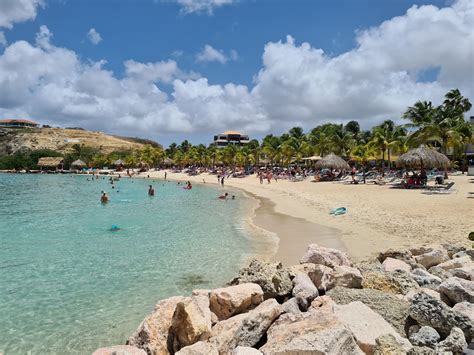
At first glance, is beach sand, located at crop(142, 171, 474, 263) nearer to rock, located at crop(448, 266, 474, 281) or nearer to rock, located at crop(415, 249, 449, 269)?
rock, located at crop(415, 249, 449, 269)

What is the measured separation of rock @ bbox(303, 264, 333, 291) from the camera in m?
5.93

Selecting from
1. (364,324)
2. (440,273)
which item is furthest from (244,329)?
(440,273)

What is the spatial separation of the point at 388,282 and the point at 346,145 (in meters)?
41.7

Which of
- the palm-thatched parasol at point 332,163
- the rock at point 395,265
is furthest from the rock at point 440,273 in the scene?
the palm-thatched parasol at point 332,163

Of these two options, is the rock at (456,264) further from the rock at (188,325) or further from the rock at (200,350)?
the rock at (200,350)

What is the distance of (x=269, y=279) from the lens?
5.71 meters

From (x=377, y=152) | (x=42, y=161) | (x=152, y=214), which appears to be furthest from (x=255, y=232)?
(x=42, y=161)

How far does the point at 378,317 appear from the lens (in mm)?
4449

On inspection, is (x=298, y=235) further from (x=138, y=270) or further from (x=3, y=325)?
(x=3, y=325)

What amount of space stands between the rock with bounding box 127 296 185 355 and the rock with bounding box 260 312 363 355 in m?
1.39

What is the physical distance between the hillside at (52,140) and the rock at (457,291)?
397 feet

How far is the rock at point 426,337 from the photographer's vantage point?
4008mm

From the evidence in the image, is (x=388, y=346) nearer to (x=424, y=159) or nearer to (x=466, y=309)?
(x=466, y=309)

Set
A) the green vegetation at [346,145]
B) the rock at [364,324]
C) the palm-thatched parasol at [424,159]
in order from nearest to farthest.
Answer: the rock at [364,324] < the palm-thatched parasol at [424,159] < the green vegetation at [346,145]
